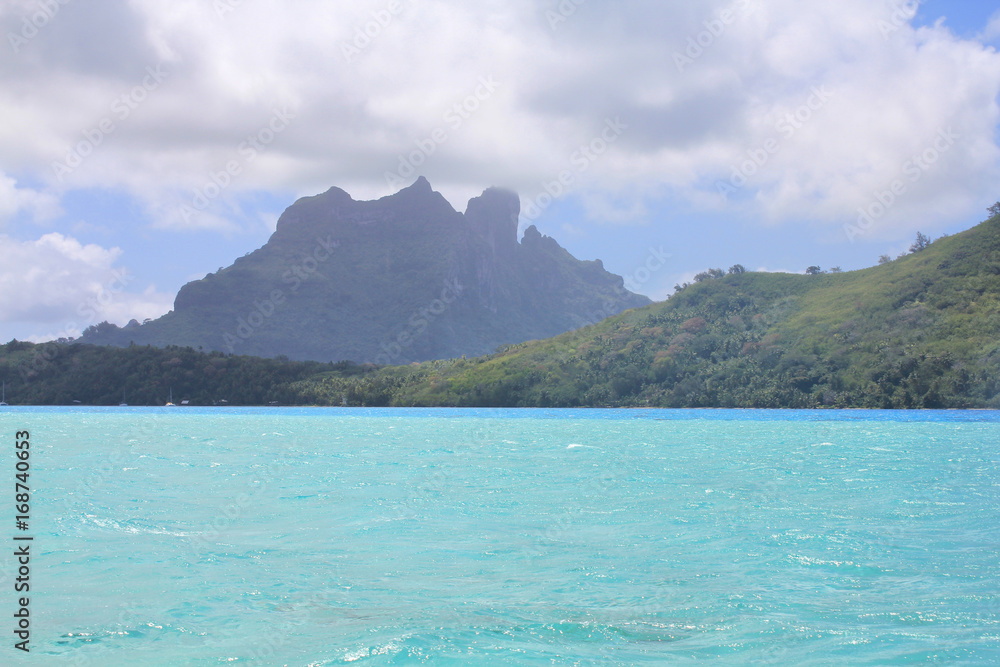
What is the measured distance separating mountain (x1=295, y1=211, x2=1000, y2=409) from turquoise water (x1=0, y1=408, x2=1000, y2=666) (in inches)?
2562

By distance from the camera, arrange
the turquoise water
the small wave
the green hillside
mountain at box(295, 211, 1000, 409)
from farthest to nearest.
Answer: the green hillside
mountain at box(295, 211, 1000, 409)
the small wave
the turquoise water

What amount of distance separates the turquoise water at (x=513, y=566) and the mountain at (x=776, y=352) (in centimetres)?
6509

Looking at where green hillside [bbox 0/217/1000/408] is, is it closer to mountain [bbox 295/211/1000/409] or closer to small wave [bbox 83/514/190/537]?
mountain [bbox 295/211/1000/409]

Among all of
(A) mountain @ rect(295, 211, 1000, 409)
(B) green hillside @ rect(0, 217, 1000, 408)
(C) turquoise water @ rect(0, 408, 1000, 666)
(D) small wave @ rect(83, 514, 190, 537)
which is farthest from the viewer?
(B) green hillside @ rect(0, 217, 1000, 408)

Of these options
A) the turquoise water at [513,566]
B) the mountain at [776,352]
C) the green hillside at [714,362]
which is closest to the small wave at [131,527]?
the turquoise water at [513,566]

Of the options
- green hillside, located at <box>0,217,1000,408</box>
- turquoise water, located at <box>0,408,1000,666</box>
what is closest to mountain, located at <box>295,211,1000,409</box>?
green hillside, located at <box>0,217,1000,408</box>

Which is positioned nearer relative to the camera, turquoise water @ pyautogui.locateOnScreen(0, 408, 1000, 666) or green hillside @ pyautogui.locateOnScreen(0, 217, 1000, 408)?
turquoise water @ pyautogui.locateOnScreen(0, 408, 1000, 666)

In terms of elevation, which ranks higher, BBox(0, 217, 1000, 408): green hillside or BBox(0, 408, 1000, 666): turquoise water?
BBox(0, 217, 1000, 408): green hillside

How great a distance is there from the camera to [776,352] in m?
108

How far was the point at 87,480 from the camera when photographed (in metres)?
26.0

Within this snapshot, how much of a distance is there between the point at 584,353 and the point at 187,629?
12187cm

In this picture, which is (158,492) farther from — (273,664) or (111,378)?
(111,378)

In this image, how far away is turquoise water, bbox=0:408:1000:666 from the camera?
30.0 feet

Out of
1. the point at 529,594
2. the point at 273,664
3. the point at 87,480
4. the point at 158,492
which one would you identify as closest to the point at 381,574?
the point at 529,594
